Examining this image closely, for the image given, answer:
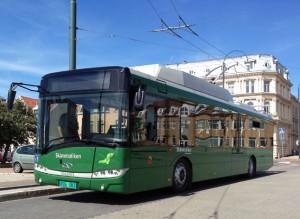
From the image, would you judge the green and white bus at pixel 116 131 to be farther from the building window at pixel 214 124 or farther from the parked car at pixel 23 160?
the parked car at pixel 23 160

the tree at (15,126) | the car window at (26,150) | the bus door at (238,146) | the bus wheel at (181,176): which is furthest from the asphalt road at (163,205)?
the tree at (15,126)

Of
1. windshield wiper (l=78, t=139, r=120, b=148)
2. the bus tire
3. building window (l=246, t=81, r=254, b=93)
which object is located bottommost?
the bus tire

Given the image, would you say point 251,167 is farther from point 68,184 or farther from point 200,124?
point 68,184

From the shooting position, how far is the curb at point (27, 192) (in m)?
10.6

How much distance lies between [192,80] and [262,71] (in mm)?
63548

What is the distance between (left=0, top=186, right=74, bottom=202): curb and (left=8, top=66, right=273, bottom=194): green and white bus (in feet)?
2.34

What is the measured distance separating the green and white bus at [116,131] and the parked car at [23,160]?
10766 mm

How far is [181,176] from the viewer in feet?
40.1

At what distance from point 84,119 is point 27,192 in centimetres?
290

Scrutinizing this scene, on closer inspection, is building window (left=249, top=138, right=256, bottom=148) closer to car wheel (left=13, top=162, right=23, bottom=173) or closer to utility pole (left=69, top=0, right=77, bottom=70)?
utility pole (left=69, top=0, right=77, bottom=70)

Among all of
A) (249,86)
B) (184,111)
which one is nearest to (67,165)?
(184,111)

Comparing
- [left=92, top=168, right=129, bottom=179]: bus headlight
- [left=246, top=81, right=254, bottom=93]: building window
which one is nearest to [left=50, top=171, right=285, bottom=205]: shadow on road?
[left=92, top=168, right=129, bottom=179]: bus headlight

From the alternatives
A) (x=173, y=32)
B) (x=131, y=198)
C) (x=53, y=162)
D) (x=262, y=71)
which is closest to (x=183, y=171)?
(x=131, y=198)

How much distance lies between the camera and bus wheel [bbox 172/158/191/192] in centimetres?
1196
